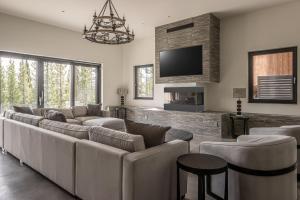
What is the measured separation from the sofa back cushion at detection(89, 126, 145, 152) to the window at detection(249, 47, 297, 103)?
421 cm

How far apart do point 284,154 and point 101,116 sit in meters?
5.22

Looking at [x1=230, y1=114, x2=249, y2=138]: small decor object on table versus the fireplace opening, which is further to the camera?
the fireplace opening

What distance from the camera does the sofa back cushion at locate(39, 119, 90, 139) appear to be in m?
2.47

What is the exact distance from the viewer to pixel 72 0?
4.48 m

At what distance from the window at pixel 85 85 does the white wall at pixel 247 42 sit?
4152 mm

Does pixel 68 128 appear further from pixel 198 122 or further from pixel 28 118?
pixel 198 122

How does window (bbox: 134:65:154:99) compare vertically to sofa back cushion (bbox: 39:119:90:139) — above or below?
above

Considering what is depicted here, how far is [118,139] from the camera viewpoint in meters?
2.07

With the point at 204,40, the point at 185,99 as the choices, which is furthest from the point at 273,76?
the point at 185,99

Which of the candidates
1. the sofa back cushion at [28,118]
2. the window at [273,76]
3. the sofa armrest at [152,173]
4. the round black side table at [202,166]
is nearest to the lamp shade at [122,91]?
the sofa back cushion at [28,118]

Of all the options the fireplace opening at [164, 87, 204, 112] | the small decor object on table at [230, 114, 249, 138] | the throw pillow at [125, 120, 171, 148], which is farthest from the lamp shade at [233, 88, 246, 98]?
the throw pillow at [125, 120, 171, 148]

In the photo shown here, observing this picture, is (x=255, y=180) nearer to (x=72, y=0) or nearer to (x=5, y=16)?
(x=72, y=0)

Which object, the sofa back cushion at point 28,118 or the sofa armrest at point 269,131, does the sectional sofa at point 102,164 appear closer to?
the sofa back cushion at point 28,118

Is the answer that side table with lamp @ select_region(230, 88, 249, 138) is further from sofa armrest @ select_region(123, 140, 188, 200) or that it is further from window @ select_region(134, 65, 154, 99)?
sofa armrest @ select_region(123, 140, 188, 200)
